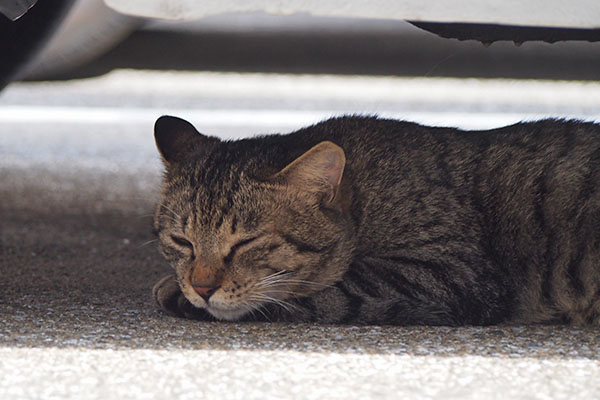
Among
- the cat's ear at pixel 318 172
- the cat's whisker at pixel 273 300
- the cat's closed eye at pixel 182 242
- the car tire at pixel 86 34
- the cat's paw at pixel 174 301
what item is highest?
the car tire at pixel 86 34

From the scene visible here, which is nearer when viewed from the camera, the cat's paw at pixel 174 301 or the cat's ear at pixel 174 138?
the cat's paw at pixel 174 301

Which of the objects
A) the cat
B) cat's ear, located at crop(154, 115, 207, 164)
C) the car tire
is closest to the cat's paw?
the cat

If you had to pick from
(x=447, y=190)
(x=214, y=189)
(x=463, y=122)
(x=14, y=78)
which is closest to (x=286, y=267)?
(x=214, y=189)

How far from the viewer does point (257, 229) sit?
2.28 metres

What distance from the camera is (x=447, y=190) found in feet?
8.09

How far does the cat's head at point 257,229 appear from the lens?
2.24 metres

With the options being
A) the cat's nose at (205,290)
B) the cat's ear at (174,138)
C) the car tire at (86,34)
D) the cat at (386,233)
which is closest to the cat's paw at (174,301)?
the cat at (386,233)

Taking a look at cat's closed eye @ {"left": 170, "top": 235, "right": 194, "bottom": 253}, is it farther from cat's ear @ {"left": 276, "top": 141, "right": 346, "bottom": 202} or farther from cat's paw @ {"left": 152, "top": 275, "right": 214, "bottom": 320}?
cat's ear @ {"left": 276, "top": 141, "right": 346, "bottom": 202}

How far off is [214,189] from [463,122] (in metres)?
4.81

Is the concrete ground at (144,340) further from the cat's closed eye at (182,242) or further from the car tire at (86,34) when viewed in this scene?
Answer: the car tire at (86,34)

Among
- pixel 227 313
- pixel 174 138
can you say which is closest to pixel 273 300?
pixel 227 313

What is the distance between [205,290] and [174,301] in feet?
0.74

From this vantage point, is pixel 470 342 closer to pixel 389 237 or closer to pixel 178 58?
pixel 389 237

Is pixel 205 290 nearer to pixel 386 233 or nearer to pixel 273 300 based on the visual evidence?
pixel 273 300
